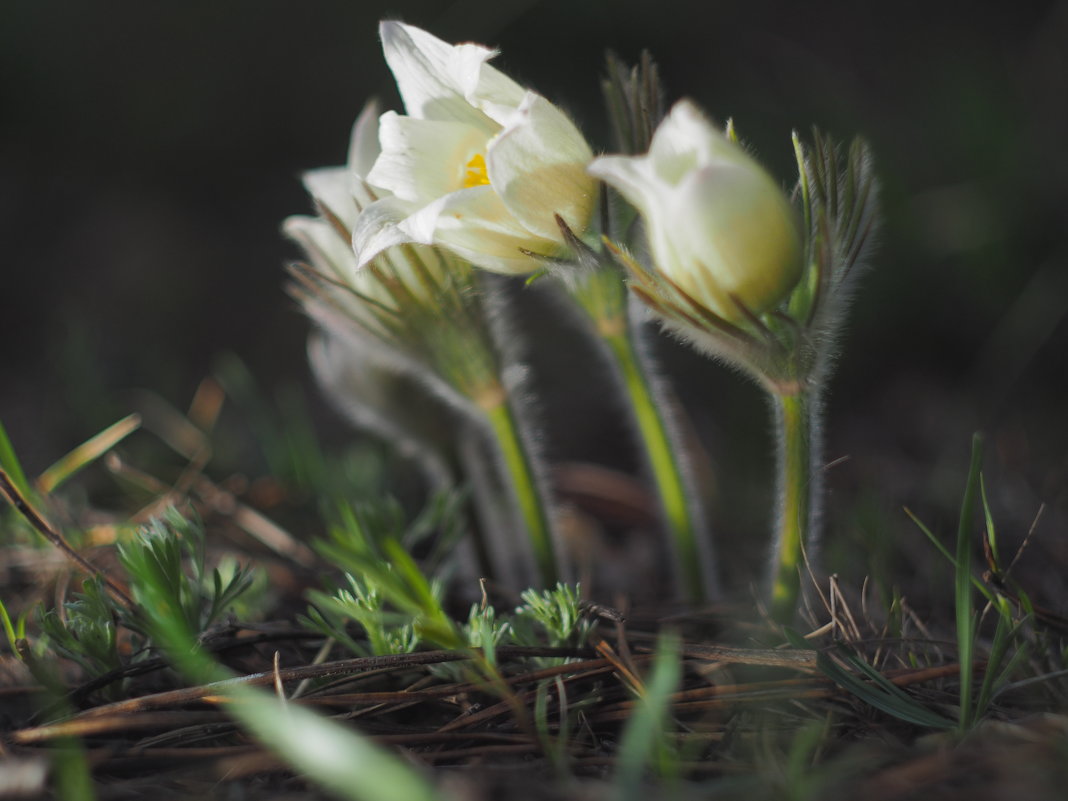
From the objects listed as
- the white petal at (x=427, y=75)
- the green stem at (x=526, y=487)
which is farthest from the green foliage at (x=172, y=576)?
the white petal at (x=427, y=75)

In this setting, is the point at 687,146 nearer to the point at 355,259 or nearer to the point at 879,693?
the point at 355,259

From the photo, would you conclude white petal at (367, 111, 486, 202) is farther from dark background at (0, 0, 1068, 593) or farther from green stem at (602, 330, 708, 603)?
dark background at (0, 0, 1068, 593)

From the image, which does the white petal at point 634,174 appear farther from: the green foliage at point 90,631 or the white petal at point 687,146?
the green foliage at point 90,631

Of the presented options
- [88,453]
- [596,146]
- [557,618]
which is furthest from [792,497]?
[596,146]

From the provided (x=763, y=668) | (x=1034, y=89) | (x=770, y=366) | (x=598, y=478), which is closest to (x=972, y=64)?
(x=1034, y=89)

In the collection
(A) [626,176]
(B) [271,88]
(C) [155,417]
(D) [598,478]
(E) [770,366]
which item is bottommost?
(D) [598,478]

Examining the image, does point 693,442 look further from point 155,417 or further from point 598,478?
point 155,417
